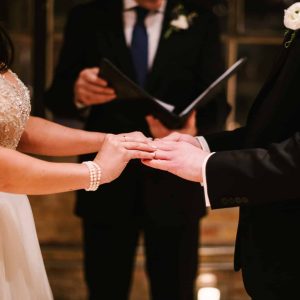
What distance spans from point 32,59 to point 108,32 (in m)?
1.01

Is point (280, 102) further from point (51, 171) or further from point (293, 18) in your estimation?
point (51, 171)

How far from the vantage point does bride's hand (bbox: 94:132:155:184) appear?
1899 millimetres

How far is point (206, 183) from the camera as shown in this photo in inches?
67.7

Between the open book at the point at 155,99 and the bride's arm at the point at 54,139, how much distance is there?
12.6 inches

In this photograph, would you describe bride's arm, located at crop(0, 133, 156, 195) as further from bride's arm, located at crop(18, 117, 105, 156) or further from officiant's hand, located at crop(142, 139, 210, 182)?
bride's arm, located at crop(18, 117, 105, 156)

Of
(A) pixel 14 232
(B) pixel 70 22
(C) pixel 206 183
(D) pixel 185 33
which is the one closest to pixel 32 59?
(B) pixel 70 22

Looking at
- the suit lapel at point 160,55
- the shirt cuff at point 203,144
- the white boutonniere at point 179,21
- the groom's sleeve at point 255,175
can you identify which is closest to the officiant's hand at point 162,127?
the suit lapel at point 160,55

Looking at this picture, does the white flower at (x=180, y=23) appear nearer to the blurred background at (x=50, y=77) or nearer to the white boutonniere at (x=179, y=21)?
the white boutonniere at (x=179, y=21)

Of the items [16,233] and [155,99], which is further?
[155,99]

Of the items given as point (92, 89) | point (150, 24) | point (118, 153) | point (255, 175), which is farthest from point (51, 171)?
point (150, 24)

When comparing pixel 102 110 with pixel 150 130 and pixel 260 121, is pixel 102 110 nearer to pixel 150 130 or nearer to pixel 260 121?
pixel 150 130

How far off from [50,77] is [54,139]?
185cm

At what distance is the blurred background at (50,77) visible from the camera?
363cm

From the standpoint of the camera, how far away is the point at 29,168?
5.79 ft
